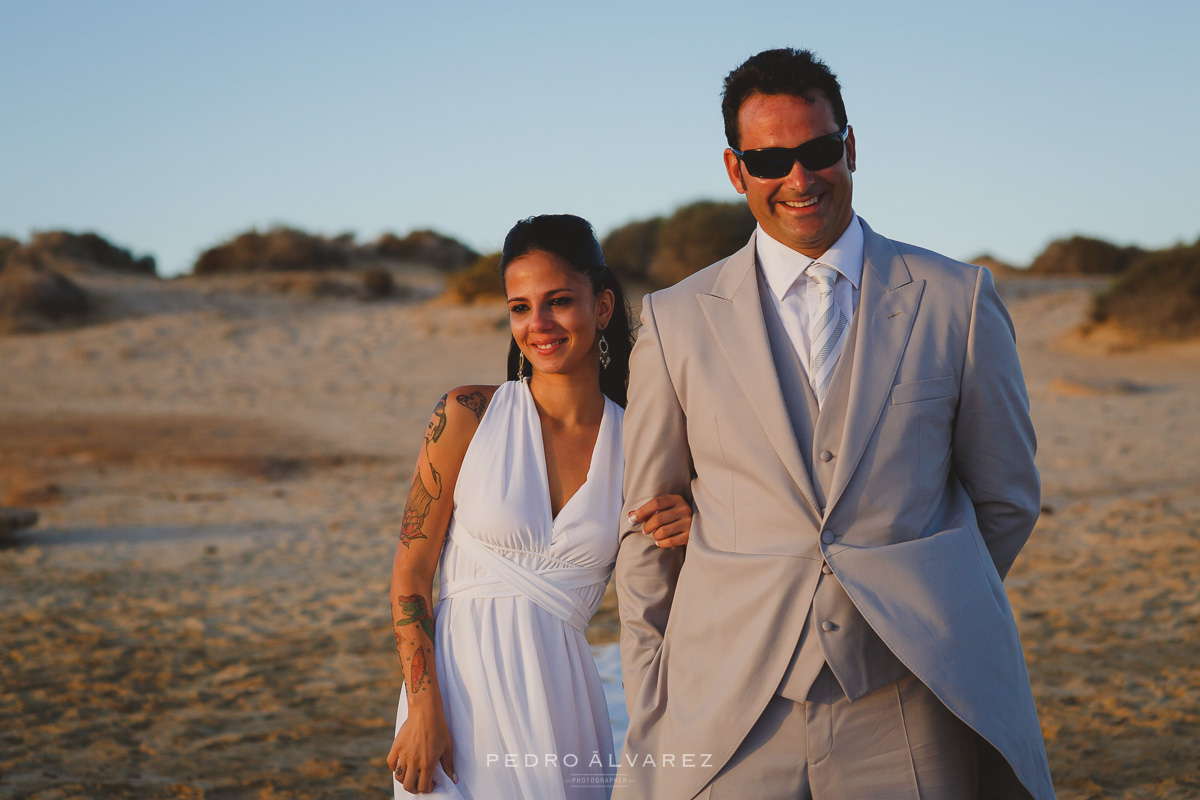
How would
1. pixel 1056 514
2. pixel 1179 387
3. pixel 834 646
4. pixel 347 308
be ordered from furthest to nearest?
pixel 347 308
pixel 1179 387
pixel 1056 514
pixel 834 646

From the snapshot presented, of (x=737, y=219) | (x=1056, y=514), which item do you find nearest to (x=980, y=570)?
(x=1056, y=514)

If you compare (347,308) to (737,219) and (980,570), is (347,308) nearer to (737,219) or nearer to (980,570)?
(737,219)

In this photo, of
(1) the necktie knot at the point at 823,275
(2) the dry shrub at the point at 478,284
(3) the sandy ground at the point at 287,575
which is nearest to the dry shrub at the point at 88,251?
(2) the dry shrub at the point at 478,284

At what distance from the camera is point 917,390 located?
6.84 feet

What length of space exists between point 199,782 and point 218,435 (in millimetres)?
10003

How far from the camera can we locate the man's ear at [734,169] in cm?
227

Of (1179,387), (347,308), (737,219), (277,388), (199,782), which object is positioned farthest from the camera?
(737,219)

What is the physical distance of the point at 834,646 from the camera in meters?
2.00

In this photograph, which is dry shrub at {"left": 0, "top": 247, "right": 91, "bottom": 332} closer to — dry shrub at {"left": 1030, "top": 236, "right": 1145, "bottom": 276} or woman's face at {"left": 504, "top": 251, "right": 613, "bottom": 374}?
woman's face at {"left": 504, "top": 251, "right": 613, "bottom": 374}

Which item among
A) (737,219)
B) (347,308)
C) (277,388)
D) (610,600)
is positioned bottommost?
(610,600)

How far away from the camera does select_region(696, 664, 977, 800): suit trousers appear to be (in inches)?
79.3

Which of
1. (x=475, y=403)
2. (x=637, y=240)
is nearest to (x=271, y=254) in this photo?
(x=637, y=240)

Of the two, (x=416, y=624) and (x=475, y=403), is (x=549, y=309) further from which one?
(x=416, y=624)

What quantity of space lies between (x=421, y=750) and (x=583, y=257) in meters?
1.30
